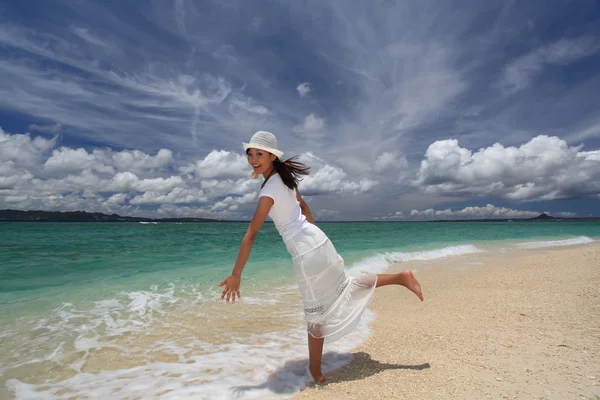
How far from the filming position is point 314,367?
3.21 metres

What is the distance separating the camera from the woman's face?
3.08 metres

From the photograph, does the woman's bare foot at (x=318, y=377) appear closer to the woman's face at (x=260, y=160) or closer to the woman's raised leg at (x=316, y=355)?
the woman's raised leg at (x=316, y=355)

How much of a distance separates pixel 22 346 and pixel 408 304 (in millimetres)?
6309

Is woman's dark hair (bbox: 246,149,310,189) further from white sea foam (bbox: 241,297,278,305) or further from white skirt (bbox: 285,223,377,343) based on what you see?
white sea foam (bbox: 241,297,278,305)

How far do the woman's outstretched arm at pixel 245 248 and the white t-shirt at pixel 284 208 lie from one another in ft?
0.26

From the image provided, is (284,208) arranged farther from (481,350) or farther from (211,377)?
(481,350)

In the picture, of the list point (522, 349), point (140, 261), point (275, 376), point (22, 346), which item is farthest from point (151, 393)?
point (140, 261)

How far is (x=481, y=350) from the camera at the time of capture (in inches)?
138

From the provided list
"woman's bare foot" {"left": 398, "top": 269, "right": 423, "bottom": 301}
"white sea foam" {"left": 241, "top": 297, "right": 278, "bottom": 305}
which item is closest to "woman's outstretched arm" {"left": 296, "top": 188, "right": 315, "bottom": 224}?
"woman's bare foot" {"left": 398, "top": 269, "right": 423, "bottom": 301}

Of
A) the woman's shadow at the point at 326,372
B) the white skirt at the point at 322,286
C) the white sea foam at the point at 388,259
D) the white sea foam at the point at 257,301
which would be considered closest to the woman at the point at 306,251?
the white skirt at the point at 322,286

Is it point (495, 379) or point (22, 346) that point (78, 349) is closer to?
point (22, 346)

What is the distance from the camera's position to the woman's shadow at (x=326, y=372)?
3180 millimetres

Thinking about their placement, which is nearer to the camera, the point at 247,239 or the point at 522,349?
the point at 247,239

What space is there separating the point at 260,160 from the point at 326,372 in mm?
2363
